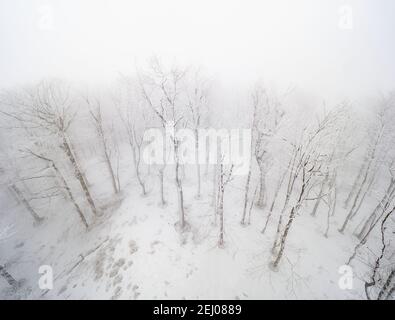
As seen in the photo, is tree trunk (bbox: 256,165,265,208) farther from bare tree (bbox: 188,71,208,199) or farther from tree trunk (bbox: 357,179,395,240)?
tree trunk (bbox: 357,179,395,240)

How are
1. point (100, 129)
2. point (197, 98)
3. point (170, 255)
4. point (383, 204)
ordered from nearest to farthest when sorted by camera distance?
point (170, 255) → point (383, 204) → point (197, 98) → point (100, 129)

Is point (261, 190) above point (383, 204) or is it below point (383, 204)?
below

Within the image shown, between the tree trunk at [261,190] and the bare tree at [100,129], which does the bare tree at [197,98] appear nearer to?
the tree trunk at [261,190]

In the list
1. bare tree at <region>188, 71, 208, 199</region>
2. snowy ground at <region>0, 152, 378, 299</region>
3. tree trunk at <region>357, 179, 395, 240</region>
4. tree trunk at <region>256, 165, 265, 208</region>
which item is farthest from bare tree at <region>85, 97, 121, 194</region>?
tree trunk at <region>357, 179, 395, 240</region>

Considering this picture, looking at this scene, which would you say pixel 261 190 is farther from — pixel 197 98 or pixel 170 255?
pixel 197 98

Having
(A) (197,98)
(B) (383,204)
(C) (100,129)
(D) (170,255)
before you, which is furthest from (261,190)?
(C) (100,129)
